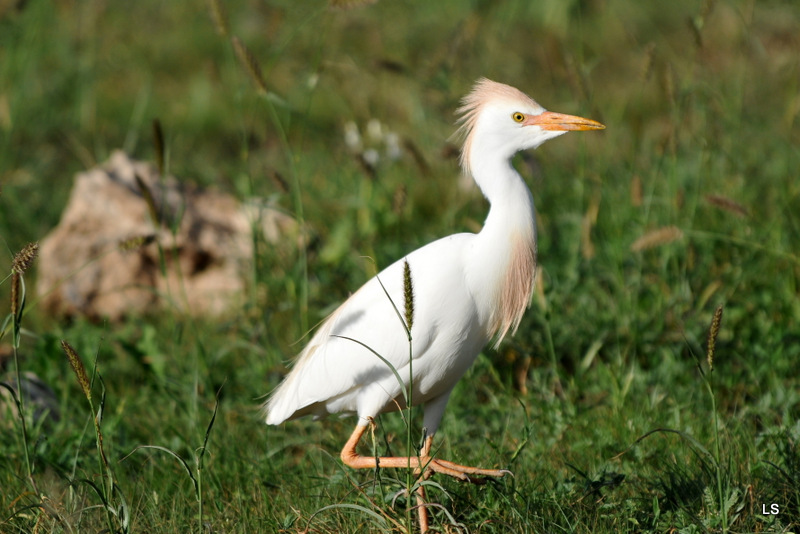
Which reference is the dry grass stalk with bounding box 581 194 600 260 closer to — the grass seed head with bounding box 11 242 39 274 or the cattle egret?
the cattle egret

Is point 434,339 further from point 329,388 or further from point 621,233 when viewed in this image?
point 621,233

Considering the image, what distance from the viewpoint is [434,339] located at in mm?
3137

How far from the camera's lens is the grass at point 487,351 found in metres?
3.04

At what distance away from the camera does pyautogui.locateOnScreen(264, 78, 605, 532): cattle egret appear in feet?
10.1

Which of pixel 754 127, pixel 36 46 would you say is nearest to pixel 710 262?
pixel 754 127

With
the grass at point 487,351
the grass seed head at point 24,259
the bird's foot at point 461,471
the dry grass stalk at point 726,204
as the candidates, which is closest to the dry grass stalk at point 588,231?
the grass at point 487,351

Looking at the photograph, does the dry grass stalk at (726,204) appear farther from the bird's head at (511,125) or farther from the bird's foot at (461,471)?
the bird's foot at (461,471)

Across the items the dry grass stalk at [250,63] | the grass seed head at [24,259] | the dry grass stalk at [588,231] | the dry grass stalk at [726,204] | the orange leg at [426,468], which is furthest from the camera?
the dry grass stalk at [588,231]

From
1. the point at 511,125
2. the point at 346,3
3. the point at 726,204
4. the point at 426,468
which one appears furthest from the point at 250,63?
the point at 726,204

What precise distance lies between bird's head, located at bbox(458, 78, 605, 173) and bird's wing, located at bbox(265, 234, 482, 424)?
1.15 ft

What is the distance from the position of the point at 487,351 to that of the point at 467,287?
1.27 m

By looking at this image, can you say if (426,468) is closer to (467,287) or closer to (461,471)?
(461,471)

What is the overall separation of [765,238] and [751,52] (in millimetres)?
3712

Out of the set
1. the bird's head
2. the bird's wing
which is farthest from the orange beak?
the bird's wing
